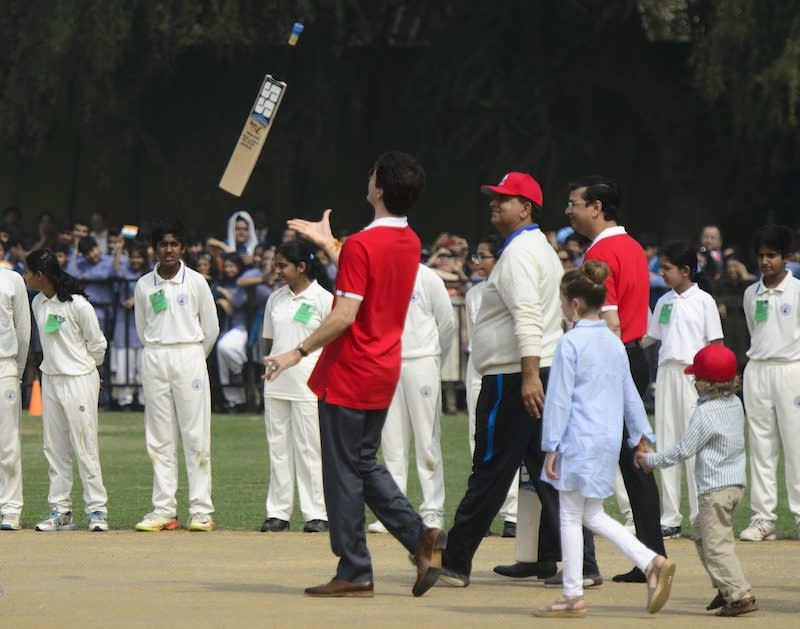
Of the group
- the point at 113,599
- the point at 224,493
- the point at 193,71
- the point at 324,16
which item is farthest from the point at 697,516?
the point at 193,71

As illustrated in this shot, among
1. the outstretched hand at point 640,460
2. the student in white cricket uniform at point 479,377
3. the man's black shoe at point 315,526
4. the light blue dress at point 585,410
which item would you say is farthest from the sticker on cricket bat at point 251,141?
the outstretched hand at point 640,460

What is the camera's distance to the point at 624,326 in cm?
948

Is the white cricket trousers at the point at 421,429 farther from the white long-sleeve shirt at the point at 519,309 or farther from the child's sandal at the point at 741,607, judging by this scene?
the child's sandal at the point at 741,607

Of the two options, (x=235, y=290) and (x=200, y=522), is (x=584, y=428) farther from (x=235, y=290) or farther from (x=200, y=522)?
(x=235, y=290)

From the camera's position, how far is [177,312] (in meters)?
11.8

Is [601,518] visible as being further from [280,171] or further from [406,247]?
[280,171]

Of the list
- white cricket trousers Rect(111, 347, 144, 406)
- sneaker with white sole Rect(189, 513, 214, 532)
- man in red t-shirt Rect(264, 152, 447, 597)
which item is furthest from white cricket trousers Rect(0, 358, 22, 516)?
white cricket trousers Rect(111, 347, 144, 406)

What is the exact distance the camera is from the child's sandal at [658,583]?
26.0ft

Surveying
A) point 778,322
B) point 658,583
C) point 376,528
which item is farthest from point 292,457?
point 658,583

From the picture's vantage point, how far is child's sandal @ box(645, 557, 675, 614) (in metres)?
7.94

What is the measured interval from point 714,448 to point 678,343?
10.4 feet

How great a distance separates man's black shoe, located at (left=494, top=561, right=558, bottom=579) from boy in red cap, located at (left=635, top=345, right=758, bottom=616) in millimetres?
1194

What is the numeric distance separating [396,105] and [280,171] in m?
2.13

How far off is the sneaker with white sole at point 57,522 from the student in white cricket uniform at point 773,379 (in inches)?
180
